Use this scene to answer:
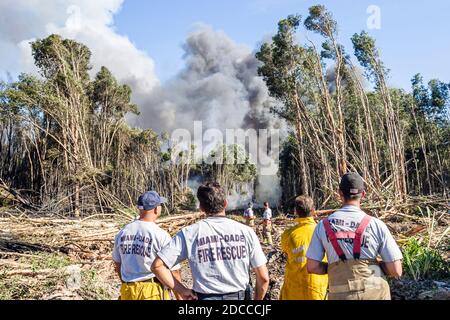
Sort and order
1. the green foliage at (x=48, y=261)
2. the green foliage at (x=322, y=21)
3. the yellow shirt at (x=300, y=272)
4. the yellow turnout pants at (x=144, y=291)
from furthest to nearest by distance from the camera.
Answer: the green foliage at (x=322, y=21) < the green foliage at (x=48, y=261) < the yellow shirt at (x=300, y=272) < the yellow turnout pants at (x=144, y=291)

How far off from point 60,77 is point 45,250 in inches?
625

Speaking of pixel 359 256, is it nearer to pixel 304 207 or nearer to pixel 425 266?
pixel 304 207

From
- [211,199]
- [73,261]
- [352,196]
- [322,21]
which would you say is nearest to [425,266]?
[352,196]

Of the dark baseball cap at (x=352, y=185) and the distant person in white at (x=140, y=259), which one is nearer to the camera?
the dark baseball cap at (x=352, y=185)

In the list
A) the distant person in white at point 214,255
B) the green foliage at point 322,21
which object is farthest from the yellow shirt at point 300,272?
the green foliage at point 322,21

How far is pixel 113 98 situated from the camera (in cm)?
2733

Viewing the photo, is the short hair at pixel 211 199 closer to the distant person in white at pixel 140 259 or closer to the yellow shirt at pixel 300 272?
the distant person in white at pixel 140 259

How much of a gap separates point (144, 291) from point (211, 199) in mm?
1023

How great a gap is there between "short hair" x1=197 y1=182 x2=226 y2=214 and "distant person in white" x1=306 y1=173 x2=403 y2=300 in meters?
0.66

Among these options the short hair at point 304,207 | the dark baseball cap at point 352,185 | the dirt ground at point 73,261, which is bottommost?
the dirt ground at point 73,261

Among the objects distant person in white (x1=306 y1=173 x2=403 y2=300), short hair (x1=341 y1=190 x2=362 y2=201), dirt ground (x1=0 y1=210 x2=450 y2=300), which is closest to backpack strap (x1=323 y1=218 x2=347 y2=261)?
distant person in white (x1=306 y1=173 x2=403 y2=300)

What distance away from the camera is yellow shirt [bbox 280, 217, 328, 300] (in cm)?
334

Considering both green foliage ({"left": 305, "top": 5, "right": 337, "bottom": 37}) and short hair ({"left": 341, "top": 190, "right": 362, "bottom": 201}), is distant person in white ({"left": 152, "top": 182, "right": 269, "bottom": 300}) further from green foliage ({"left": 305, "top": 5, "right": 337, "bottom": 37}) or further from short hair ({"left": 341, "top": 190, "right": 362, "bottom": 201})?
green foliage ({"left": 305, "top": 5, "right": 337, "bottom": 37})

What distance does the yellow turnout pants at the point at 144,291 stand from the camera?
9.84 ft
